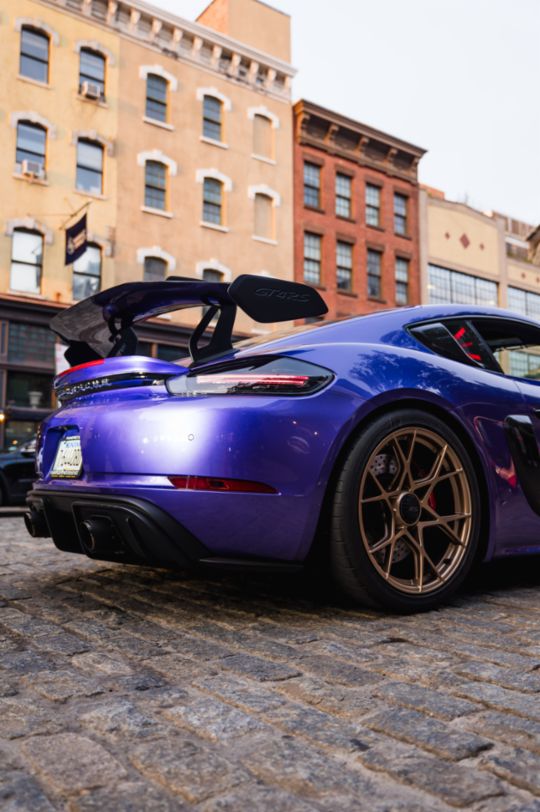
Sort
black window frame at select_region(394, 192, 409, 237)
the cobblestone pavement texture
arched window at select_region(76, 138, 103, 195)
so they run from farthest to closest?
black window frame at select_region(394, 192, 409, 237), arched window at select_region(76, 138, 103, 195), the cobblestone pavement texture

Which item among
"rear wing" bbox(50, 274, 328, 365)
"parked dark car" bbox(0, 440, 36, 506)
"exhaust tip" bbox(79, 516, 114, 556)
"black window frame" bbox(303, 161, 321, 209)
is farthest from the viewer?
"black window frame" bbox(303, 161, 321, 209)

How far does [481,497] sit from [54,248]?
16222 mm

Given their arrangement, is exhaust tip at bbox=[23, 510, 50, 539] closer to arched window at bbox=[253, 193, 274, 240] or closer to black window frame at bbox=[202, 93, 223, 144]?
arched window at bbox=[253, 193, 274, 240]

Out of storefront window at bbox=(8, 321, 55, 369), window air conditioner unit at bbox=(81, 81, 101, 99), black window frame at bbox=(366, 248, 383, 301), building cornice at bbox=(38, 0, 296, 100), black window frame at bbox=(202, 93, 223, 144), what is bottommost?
storefront window at bbox=(8, 321, 55, 369)

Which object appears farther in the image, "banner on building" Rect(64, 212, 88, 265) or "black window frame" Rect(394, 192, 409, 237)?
"black window frame" Rect(394, 192, 409, 237)

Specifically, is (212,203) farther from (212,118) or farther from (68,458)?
(68,458)

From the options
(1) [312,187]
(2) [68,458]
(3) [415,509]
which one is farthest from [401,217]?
(2) [68,458]

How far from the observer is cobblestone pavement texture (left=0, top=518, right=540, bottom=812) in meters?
1.38

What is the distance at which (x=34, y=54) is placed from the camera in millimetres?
17875

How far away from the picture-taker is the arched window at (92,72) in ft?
60.4

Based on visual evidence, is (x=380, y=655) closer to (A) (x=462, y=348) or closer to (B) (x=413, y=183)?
(A) (x=462, y=348)

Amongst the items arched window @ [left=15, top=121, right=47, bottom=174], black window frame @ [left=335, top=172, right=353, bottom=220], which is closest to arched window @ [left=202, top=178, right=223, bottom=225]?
black window frame @ [left=335, top=172, right=353, bottom=220]

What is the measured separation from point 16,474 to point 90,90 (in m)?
12.5

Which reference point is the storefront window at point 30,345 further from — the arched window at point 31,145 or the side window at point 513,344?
the side window at point 513,344
